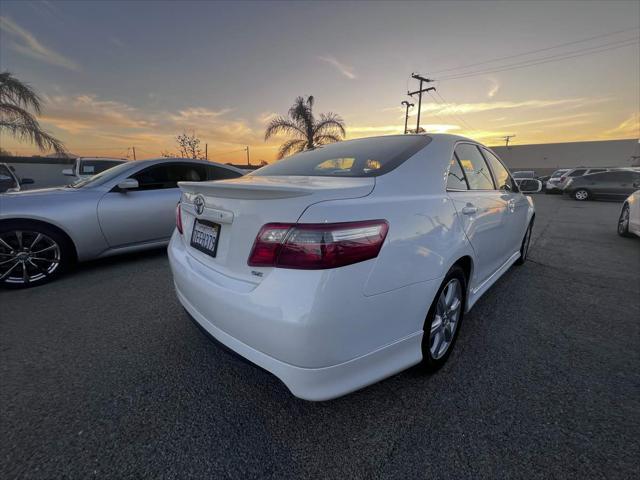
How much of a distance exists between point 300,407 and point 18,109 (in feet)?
56.2

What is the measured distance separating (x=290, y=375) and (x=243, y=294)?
41cm

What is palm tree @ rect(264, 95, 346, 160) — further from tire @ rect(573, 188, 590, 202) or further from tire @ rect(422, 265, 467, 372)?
tire @ rect(422, 265, 467, 372)

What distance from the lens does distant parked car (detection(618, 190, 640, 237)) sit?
5645 mm

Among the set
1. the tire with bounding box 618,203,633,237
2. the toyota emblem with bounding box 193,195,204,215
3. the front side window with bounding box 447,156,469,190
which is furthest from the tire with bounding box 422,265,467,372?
the tire with bounding box 618,203,633,237

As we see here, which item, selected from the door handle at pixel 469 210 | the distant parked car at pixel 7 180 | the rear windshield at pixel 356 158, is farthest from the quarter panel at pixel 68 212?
the door handle at pixel 469 210

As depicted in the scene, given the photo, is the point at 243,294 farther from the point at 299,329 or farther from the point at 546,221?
the point at 546,221

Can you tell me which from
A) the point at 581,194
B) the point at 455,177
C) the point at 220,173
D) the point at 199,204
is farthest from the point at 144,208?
the point at 581,194

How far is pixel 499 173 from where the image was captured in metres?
3.15

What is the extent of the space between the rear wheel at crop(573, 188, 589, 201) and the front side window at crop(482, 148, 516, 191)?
16.7 metres

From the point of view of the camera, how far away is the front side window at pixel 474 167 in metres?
2.33

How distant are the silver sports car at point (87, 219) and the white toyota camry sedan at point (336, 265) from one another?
2382 millimetres

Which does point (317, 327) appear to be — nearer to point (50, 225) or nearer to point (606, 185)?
point (50, 225)

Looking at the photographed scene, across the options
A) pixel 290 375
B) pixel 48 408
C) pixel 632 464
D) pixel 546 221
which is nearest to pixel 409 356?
pixel 290 375

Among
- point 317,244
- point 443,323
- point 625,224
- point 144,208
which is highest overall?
point 317,244
